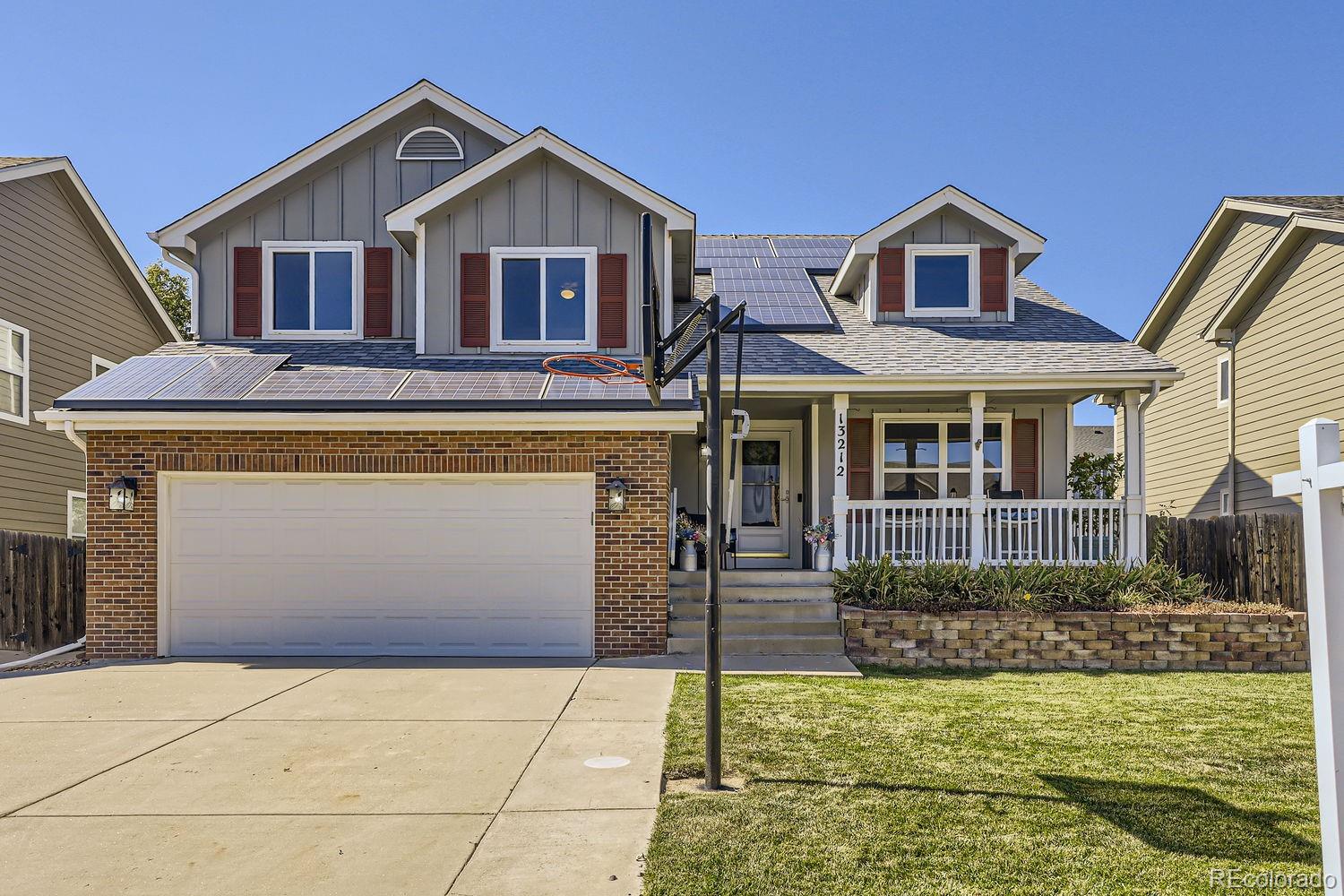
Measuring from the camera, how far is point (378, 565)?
10758mm

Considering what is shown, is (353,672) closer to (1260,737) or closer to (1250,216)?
(1260,737)

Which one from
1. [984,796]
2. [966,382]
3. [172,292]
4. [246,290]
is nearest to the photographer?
[984,796]

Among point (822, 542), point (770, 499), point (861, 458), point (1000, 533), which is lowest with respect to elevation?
point (822, 542)

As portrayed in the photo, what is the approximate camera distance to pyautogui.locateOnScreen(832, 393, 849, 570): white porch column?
12.0 metres

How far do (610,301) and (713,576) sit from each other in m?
7.21

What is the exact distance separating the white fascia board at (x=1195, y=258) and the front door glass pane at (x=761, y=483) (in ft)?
27.8

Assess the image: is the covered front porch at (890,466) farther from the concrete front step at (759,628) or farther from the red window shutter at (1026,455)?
the concrete front step at (759,628)

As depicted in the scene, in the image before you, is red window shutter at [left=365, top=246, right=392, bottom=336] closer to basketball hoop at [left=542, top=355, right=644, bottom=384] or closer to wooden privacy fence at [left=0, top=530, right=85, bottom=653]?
wooden privacy fence at [left=0, top=530, right=85, bottom=653]

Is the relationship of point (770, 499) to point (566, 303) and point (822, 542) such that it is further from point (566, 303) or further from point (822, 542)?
point (566, 303)

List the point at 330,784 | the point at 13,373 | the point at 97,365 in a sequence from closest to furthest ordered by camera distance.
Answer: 1. the point at 330,784
2. the point at 13,373
3. the point at 97,365

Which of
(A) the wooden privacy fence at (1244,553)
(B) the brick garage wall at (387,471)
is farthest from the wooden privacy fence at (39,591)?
(A) the wooden privacy fence at (1244,553)

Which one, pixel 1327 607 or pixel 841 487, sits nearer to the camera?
pixel 1327 607

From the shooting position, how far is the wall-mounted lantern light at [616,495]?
1044 centimetres

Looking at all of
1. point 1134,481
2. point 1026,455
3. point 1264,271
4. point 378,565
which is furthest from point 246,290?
point 1264,271
